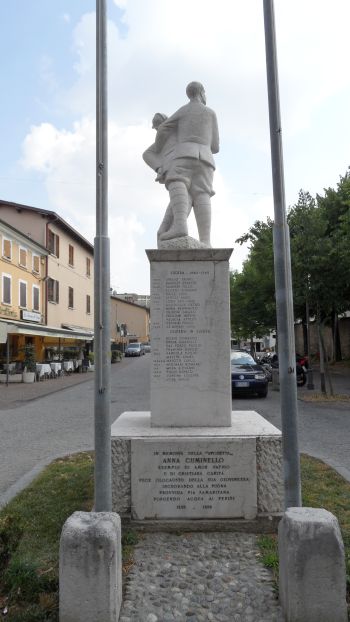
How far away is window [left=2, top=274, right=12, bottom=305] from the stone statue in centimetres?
2252

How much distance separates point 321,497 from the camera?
5.05 m

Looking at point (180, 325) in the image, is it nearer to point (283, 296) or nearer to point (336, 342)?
point (283, 296)

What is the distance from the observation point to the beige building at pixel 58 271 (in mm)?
32375

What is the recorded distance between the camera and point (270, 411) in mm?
12539

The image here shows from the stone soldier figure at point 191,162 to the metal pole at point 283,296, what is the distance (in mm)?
1833

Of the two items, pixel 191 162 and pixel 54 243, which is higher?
pixel 54 243

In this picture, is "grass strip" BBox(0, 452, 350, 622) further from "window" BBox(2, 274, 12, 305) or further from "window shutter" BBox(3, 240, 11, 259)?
"window shutter" BBox(3, 240, 11, 259)

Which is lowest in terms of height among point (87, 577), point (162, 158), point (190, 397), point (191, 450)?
point (87, 577)

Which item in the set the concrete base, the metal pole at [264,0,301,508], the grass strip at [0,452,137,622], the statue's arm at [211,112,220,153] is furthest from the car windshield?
the metal pole at [264,0,301,508]

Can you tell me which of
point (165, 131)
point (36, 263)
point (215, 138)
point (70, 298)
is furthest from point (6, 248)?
point (215, 138)

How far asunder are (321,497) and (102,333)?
3.18m

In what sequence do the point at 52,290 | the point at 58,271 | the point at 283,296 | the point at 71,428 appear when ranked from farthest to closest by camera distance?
1. the point at 58,271
2. the point at 52,290
3. the point at 71,428
4. the point at 283,296

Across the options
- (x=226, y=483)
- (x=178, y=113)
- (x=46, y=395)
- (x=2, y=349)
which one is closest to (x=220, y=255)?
(x=178, y=113)

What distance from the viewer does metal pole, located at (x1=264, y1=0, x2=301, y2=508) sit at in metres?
3.29
